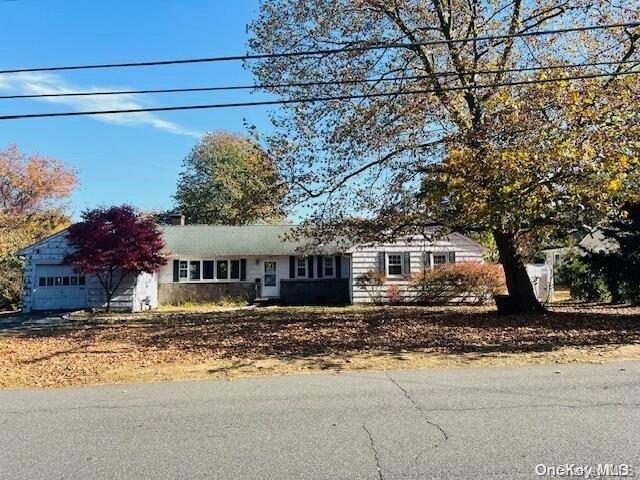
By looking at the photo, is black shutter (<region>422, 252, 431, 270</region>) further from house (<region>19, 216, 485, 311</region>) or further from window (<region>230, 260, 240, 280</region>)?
window (<region>230, 260, 240, 280</region>)

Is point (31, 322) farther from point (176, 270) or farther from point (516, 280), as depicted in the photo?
point (516, 280)

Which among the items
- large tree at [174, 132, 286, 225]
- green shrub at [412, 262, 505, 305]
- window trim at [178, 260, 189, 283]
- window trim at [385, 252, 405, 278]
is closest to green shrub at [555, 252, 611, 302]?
green shrub at [412, 262, 505, 305]

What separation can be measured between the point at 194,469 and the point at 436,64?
1503cm

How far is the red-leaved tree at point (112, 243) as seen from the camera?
70.1ft

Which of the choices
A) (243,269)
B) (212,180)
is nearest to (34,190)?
(212,180)

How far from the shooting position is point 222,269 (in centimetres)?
2877

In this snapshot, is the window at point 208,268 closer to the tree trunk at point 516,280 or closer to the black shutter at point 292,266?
the black shutter at point 292,266

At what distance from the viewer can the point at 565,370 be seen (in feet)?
29.4

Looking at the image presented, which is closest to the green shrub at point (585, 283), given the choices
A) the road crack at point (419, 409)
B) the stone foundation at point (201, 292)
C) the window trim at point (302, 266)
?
the window trim at point (302, 266)

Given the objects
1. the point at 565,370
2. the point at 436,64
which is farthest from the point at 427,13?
the point at 565,370

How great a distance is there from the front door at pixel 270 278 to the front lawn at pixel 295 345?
9534mm

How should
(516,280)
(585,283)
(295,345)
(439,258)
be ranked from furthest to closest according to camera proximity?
1. (439,258)
2. (585,283)
3. (516,280)
4. (295,345)

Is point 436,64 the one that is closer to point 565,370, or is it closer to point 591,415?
point 565,370

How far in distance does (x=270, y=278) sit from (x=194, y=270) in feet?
12.9
